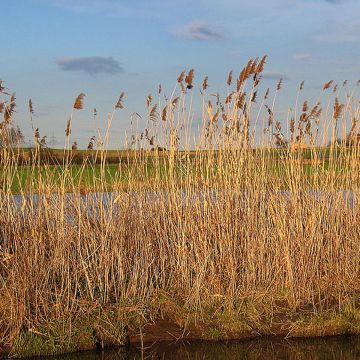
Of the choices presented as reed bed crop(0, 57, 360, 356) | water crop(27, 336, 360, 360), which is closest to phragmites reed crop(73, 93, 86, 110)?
reed bed crop(0, 57, 360, 356)

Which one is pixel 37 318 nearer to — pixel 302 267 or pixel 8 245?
pixel 8 245

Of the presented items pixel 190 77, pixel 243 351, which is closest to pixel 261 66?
pixel 190 77

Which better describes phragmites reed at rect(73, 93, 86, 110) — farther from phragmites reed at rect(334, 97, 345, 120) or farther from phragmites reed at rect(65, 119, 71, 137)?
phragmites reed at rect(334, 97, 345, 120)

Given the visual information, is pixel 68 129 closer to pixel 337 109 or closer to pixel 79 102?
pixel 79 102

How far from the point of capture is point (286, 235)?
611 centimetres

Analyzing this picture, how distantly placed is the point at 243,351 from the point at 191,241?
1.06 meters

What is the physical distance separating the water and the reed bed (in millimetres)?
104

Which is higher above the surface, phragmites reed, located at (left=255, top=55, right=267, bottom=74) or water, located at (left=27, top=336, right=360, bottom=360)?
phragmites reed, located at (left=255, top=55, right=267, bottom=74)

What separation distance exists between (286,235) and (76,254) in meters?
1.90

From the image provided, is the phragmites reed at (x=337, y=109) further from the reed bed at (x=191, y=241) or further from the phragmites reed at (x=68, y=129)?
the phragmites reed at (x=68, y=129)

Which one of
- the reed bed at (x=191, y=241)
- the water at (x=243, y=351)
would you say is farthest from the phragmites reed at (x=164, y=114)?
the water at (x=243, y=351)

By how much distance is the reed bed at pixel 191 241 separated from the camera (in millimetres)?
5555

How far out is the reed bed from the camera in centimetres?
555

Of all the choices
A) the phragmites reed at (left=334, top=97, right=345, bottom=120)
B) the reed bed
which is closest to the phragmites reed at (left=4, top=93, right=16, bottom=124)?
the reed bed
